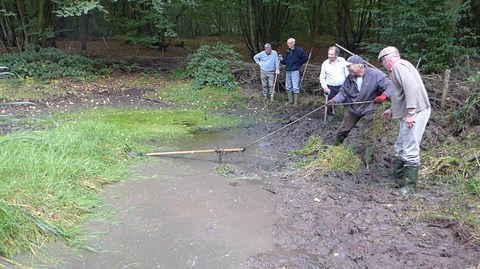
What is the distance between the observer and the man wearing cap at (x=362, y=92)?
18.4 feet

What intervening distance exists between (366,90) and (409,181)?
1.49m

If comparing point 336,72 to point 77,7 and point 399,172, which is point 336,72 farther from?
point 77,7

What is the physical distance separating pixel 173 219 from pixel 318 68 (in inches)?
331

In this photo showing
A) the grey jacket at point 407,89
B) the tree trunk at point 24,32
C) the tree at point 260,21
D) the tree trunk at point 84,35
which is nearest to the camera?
the grey jacket at point 407,89

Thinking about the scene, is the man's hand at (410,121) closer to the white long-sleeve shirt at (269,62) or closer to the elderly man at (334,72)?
the elderly man at (334,72)

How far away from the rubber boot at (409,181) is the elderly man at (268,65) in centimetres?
617

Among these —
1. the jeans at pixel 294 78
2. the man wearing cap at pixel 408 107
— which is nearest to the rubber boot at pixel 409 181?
the man wearing cap at pixel 408 107

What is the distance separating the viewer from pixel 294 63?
9984 millimetres

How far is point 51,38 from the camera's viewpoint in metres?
13.6

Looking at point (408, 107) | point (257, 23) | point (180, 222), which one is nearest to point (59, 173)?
point (180, 222)

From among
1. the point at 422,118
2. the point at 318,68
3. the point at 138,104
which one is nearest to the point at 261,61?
the point at 318,68

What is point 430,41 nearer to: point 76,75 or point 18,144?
point 18,144

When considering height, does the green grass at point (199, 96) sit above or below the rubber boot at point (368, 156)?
above

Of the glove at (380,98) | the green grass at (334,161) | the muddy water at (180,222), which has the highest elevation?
the glove at (380,98)
